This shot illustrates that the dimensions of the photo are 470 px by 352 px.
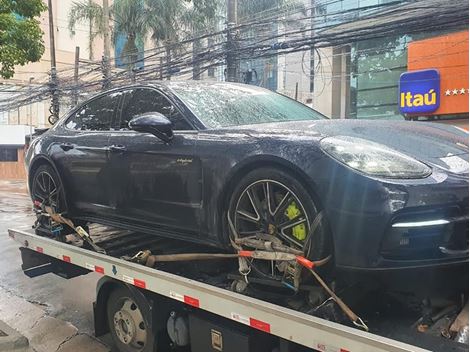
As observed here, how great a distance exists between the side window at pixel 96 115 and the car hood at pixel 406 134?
170cm

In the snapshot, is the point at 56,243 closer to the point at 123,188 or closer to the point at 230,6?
the point at 123,188

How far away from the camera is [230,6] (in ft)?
43.9

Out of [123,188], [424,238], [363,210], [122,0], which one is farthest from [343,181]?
[122,0]

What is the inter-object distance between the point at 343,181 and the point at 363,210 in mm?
181

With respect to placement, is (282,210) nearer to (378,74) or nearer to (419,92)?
(419,92)

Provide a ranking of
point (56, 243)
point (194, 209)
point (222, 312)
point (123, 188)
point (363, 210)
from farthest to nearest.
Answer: point (56, 243)
point (123, 188)
point (194, 209)
point (222, 312)
point (363, 210)

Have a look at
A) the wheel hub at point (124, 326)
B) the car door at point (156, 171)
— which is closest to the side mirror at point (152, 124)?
the car door at point (156, 171)

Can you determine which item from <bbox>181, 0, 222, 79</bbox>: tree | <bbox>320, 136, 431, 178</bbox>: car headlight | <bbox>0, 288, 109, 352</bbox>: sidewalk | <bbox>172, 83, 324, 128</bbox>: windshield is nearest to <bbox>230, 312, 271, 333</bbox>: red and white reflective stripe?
<bbox>320, 136, 431, 178</bbox>: car headlight

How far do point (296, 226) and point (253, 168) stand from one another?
1.51ft

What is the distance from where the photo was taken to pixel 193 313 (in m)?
3.62

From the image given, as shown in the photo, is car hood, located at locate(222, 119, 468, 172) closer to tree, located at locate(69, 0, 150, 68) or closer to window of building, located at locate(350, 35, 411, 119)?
window of building, located at locate(350, 35, 411, 119)

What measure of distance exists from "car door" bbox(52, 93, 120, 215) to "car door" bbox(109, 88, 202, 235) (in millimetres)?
164

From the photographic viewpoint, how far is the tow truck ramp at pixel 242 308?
2434 millimetres

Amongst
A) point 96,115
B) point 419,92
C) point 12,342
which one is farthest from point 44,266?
point 419,92
